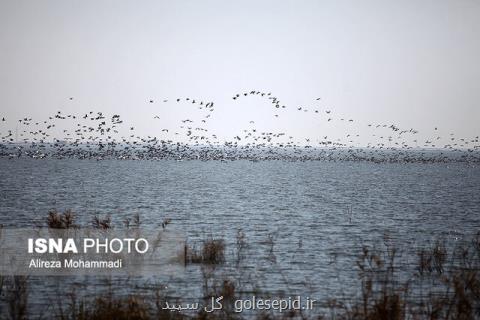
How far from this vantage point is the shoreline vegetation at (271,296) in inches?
488

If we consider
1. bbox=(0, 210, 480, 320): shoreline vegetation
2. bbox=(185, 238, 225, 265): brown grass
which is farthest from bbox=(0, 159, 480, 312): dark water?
bbox=(185, 238, 225, 265): brown grass

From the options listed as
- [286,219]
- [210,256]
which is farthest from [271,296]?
[286,219]

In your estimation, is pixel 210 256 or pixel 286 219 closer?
pixel 210 256

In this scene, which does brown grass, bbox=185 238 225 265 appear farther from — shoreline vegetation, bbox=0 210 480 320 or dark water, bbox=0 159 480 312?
dark water, bbox=0 159 480 312

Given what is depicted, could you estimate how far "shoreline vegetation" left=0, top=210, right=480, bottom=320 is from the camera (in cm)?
1239

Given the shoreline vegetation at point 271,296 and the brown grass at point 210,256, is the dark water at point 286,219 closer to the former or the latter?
the shoreline vegetation at point 271,296

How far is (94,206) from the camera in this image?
155ft

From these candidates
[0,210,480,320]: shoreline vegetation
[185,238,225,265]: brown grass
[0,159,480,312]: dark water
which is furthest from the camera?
[185,238,225,265]: brown grass

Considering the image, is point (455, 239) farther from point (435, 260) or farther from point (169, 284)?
point (169, 284)

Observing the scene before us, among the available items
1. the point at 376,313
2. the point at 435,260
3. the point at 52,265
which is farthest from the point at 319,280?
the point at 52,265

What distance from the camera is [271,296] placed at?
703 inches

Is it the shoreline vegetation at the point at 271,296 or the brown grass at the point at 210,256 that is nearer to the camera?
the shoreline vegetation at the point at 271,296

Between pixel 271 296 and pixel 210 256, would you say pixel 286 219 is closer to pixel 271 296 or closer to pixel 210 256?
pixel 210 256

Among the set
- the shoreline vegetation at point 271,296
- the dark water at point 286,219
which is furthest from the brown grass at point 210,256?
the dark water at point 286,219
